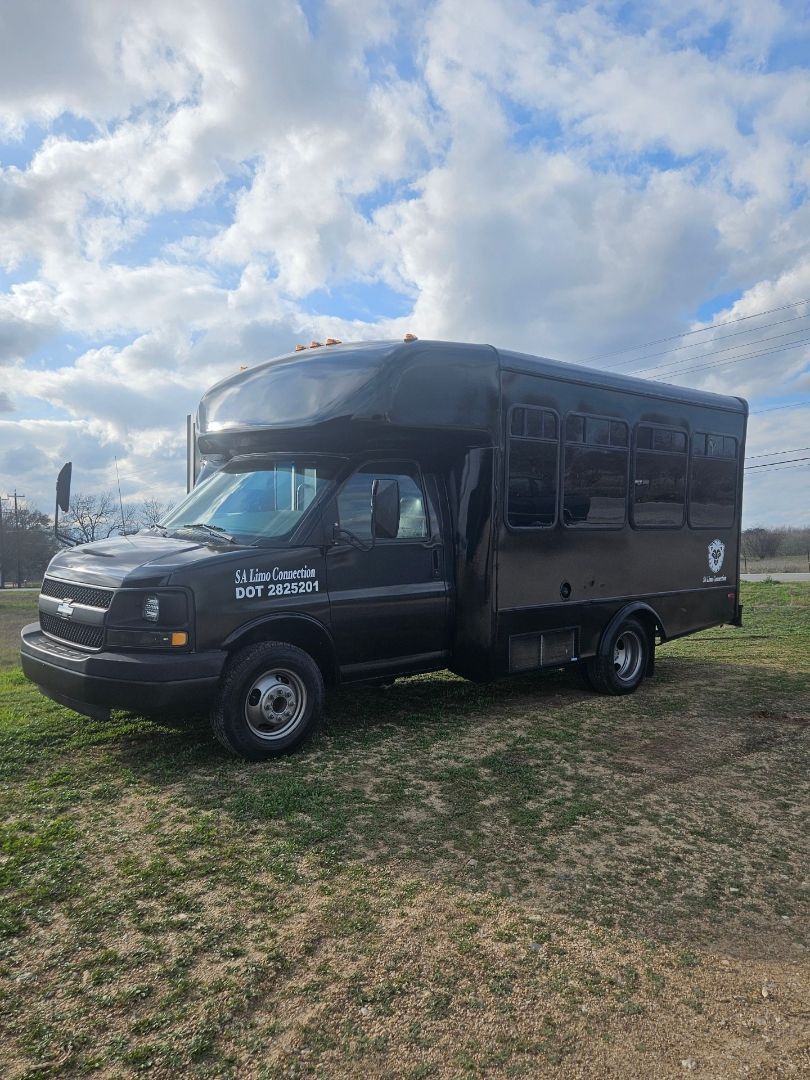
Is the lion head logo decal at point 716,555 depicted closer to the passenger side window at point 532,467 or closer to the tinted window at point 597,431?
the tinted window at point 597,431

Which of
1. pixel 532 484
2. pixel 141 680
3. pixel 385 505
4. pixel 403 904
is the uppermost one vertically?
pixel 532 484

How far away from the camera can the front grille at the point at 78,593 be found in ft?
17.7

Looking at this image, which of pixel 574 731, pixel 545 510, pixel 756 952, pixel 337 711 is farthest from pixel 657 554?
pixel 756 952

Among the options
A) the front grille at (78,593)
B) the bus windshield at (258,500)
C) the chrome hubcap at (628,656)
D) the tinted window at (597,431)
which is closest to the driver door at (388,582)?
the bus windshield at (258,500)

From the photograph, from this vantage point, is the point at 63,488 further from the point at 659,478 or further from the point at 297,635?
the point at 659,478

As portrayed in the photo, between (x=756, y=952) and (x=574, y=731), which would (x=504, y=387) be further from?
(x=756, y=952)

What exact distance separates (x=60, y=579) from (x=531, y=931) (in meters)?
4.21

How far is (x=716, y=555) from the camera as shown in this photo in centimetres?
937

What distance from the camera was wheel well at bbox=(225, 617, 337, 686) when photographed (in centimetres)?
563

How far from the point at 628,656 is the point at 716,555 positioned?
1.89 meters

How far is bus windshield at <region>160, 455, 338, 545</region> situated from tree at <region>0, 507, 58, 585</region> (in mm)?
72494

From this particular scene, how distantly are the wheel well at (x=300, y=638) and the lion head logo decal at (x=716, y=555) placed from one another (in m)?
5.19

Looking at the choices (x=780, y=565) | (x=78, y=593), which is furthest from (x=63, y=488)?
(x=780, y=565)

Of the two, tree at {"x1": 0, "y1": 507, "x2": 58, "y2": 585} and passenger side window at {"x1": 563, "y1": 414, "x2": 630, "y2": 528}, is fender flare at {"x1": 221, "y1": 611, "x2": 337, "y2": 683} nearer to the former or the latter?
passenger side window at {"x1": 563, "y1": 414, "x2": 630, "y2": 528}
